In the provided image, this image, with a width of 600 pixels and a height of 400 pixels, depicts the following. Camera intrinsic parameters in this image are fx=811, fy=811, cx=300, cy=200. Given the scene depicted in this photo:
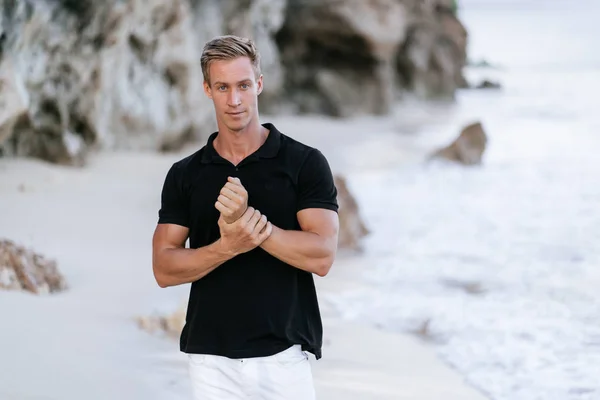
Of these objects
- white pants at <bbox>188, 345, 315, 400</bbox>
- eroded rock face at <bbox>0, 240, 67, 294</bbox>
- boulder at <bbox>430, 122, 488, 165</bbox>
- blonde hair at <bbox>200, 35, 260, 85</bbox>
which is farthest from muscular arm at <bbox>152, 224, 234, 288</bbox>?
boulder at <bbox>430, 122, 488, 165</bbox>

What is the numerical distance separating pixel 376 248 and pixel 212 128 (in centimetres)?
639

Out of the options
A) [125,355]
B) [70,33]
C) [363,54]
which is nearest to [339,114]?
[363,54]

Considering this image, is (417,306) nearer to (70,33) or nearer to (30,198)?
(30,198)

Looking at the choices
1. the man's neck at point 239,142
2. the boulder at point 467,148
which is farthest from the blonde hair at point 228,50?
the boulder at point 467,148

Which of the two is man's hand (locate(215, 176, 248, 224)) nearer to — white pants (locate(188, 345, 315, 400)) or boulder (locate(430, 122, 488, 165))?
white pants (locate(188, 345, 315, 400))

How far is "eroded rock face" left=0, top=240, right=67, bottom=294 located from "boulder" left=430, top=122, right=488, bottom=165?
10297mm

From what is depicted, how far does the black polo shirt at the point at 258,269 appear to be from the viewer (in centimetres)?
212

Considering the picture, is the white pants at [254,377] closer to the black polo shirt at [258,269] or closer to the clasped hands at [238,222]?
the black polo shirt at [258,269]

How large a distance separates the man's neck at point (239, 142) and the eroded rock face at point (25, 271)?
277cm

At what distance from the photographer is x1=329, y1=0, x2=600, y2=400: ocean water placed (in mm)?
5125

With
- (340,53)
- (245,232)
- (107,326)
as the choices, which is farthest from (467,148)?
(245,232)

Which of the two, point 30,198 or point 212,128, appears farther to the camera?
point 212,128

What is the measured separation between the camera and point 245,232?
6.46 feet

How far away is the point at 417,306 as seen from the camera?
617 centimetres
